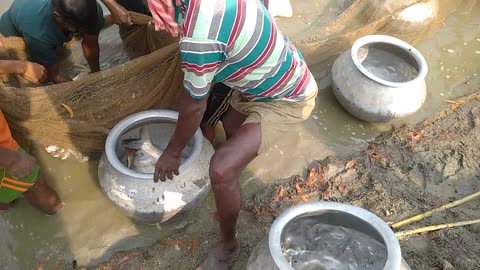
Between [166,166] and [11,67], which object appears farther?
[11,67]

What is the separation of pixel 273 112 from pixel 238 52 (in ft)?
1.91

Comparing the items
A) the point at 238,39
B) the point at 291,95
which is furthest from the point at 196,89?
the point at 291,95

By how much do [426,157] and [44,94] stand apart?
9.67 feet

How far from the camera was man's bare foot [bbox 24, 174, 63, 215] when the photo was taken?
3.03 m

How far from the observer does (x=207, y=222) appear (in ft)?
10.6

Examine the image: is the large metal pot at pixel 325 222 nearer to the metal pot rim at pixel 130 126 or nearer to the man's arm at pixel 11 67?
the metal pot rim at pixel 130 126

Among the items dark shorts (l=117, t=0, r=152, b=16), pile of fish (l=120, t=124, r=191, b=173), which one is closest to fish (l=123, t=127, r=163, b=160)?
pile of fish (l=120, t=124, r=191, b=173)

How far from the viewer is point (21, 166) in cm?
261

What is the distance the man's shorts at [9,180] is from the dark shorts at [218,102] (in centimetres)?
125

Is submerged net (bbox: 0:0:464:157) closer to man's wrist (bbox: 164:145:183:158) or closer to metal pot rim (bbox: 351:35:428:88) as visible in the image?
metal pot rim (bbox: 351:35:428:88)

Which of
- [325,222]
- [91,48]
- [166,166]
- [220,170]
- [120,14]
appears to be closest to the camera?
[325,222]

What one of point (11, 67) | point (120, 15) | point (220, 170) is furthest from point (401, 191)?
point (11, 67)

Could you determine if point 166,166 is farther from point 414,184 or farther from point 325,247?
point 414,184

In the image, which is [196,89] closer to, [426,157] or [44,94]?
[44,94]
